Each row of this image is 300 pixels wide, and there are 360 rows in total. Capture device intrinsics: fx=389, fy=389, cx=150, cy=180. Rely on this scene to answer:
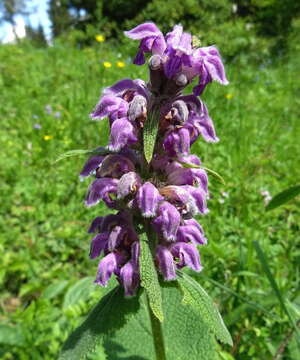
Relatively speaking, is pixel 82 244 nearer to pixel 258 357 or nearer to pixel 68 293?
pixel 68 293

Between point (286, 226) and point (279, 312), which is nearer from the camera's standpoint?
point (279, 312)

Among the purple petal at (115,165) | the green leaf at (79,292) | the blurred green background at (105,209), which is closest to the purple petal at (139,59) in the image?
the purple petal at (115,165)

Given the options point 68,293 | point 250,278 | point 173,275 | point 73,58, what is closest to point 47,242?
point 68,293

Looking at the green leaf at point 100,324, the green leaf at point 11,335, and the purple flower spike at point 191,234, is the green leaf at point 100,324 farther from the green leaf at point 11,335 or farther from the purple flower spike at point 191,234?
the green leaf at point 11,335

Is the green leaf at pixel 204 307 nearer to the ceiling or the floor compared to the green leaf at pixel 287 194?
nearer to the floor

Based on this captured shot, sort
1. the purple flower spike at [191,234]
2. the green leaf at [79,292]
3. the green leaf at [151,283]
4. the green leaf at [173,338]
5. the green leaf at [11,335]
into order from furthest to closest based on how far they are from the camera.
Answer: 1. the green leaf at [79,292]
2. the green leaf at [11,335]
3. the green leaf at [173,338]
4. the purple flower spike at [191,234]
5. the green leaf at [151,283]

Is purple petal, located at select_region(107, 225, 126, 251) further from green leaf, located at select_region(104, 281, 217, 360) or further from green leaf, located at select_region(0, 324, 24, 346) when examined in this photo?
green leaf, located at select_region(0, 324, 24, 346)

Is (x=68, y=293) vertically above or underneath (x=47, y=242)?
underneath

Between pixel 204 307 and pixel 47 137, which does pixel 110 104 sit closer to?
pixel 204 307
